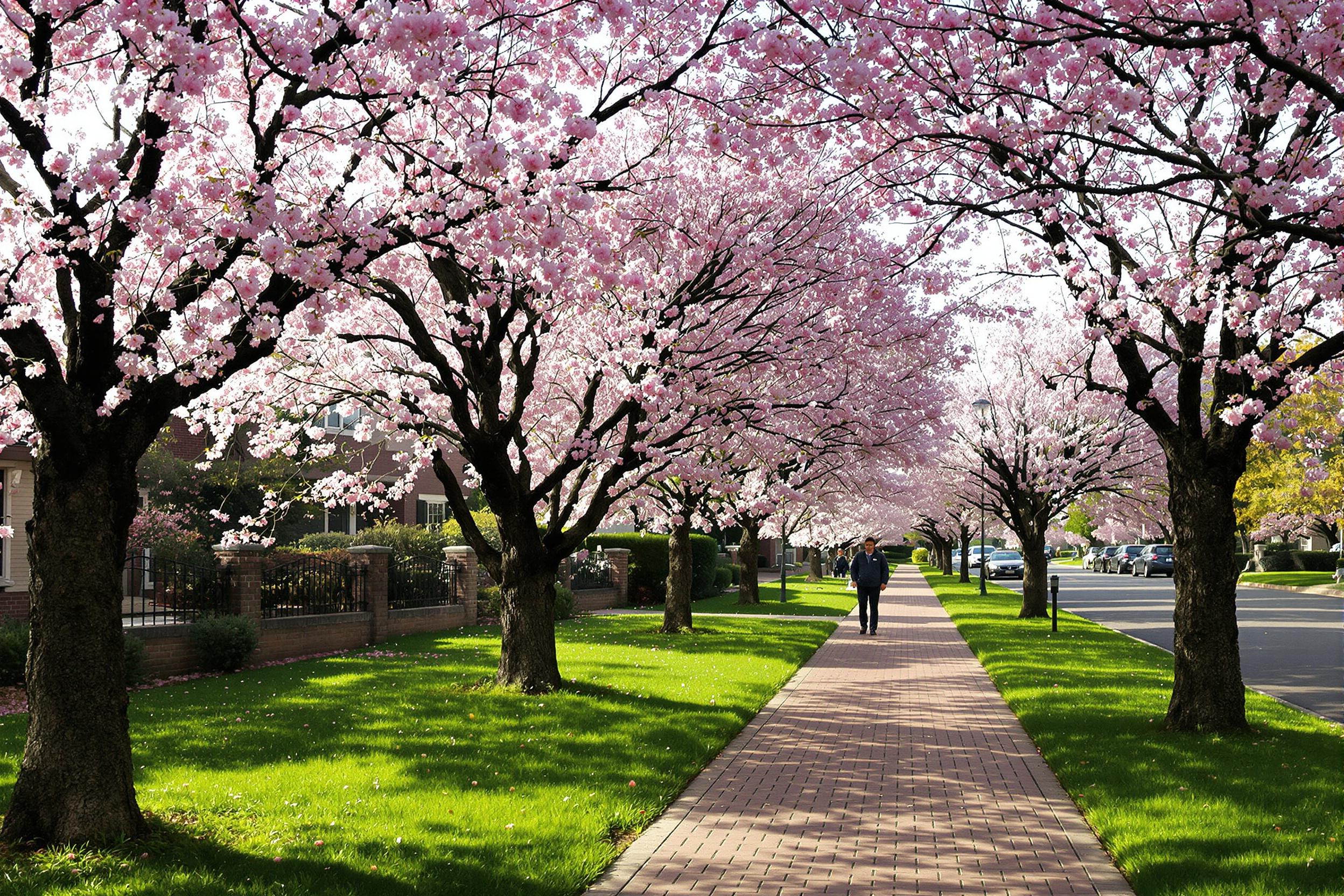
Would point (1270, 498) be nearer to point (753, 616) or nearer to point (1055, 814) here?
point (753, 616)

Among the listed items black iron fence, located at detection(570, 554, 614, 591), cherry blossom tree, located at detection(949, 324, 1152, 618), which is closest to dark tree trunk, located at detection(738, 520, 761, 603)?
black iron fence, located at detection(570, 554, 614, 591)

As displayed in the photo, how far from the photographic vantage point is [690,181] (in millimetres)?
14398

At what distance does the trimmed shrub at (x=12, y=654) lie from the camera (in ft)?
40.3

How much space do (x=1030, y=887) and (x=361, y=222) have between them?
17.8 ft

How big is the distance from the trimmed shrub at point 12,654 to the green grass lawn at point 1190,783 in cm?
1109

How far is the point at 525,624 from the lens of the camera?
12.5 m

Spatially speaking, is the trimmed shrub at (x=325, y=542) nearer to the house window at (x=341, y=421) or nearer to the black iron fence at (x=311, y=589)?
the black iron fence at (x=311, y=589)

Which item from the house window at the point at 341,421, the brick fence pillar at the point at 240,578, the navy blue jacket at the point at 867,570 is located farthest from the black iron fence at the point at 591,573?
the brick fence pillar at the point at 240,578

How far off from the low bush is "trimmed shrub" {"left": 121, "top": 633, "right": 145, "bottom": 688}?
3.42 ft

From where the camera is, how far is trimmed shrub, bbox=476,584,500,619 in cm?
2350

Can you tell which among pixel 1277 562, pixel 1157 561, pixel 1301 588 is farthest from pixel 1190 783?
pixel 1277 562

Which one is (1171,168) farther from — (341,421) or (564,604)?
(341,421)

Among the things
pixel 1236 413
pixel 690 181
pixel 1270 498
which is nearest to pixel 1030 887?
pixel 1236 413

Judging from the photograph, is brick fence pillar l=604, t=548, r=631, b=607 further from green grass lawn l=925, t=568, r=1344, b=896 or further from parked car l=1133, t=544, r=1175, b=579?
parked car l=1133, t=544, r=1175, b=579
